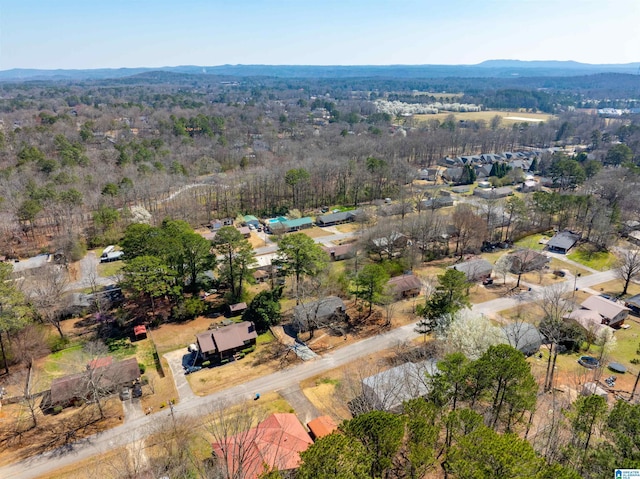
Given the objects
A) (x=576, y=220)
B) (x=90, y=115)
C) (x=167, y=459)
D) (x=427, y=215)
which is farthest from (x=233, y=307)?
(x=90, y=115)

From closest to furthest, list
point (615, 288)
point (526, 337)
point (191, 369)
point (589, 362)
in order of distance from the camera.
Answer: point (589, 362) → point (191, 369) → point (526, 337) → point (615, 288)

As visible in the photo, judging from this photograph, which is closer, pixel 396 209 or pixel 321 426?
pixel 321 426

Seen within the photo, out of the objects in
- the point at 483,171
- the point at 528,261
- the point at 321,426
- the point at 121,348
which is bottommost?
the point at 121,348

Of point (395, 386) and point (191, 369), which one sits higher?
point (395, 386)

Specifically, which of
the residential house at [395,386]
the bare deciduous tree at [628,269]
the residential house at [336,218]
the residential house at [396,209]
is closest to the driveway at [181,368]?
the residential house at [395,386]

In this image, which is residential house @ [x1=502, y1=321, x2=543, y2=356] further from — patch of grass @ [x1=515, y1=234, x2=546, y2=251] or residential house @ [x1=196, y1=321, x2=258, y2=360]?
patch of grass @ [x1=515, y1=234, x2=546, y2=251]

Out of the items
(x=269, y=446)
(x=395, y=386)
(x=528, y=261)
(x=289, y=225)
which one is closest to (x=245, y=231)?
(x=289, y=225)

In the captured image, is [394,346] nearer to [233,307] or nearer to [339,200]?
[233,307]

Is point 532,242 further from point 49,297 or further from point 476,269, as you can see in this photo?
point 49,297
